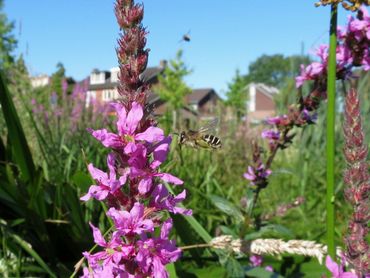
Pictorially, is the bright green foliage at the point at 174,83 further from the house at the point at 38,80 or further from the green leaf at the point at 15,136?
the green leaf at the point at 15,136

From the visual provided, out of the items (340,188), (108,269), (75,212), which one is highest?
(108,269)

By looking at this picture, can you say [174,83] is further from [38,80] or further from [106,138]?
[106,138]

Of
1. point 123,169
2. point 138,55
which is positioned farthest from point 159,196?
point 138,55

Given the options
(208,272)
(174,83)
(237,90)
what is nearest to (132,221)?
(208,272)

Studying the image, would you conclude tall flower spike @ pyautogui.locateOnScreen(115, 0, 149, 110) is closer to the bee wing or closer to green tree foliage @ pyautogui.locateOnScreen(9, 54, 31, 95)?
the bee wing

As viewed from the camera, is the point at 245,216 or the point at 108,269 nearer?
the point at 108,269

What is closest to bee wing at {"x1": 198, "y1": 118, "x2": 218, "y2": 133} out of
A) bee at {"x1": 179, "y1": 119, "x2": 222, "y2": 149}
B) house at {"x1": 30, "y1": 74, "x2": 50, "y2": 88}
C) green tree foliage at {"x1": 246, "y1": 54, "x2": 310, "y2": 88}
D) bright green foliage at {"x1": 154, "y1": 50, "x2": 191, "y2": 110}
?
bee at {"x1": 179, "y1": 119, "x2": 222, "y2": 149}

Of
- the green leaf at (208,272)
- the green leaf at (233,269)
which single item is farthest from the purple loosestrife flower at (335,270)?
the green leaf at (208,272)

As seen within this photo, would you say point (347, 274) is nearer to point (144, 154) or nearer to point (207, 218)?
point (144, 154)
